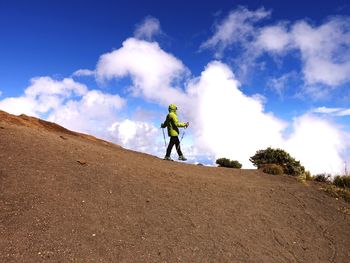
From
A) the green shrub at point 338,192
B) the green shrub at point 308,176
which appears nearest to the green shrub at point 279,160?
the green shrub at point 308,176

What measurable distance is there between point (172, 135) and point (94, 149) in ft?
16.0

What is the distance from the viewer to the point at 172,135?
19531mm

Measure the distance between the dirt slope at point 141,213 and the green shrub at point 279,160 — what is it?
350cm

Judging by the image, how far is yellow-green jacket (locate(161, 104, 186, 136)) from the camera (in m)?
19.6

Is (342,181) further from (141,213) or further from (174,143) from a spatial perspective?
(141,213)

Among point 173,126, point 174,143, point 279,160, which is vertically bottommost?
point 174,143

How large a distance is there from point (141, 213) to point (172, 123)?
9.04 metres

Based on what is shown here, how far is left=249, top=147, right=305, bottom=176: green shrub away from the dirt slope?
350 centimetres

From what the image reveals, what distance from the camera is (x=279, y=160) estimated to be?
70.2ft

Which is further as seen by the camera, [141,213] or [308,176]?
[308,176]

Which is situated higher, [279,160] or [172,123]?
[172,123]

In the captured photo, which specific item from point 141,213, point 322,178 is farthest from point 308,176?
point 141,213

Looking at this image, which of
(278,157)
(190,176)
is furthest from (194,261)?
(278,157)

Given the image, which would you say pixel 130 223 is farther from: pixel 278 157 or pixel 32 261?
pixel 278 157
